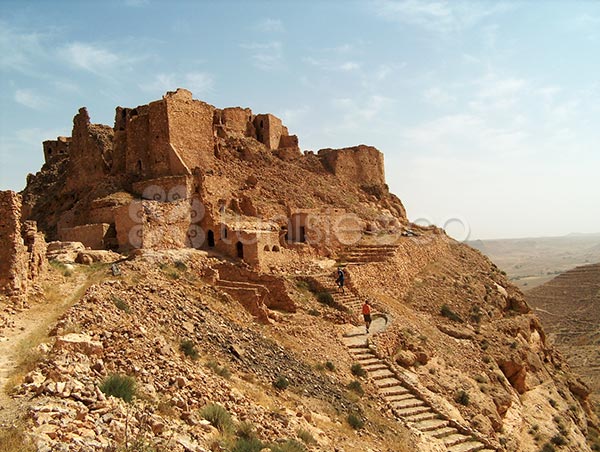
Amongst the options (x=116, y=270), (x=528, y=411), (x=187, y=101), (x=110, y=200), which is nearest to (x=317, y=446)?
(x=116, y=270)

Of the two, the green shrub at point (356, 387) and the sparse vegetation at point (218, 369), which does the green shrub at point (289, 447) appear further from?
the green shrub at point (356, 387)

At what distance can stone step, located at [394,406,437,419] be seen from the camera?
1145cm

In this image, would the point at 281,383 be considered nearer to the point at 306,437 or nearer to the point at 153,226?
the point at 306,437

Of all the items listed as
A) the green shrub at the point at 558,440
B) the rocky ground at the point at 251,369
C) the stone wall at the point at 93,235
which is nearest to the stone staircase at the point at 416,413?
the rocky ground at the point at 251,369

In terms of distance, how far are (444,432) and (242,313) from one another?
Result: 5.09m

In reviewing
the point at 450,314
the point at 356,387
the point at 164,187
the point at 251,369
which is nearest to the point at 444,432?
the point at 356,387

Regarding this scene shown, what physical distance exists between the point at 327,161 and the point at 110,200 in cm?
1514

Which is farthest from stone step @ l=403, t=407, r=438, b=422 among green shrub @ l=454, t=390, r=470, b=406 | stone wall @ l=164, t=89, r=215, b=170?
stone wall @ l=164, t=89, r=215, b=170

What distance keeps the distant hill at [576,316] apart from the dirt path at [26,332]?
2543cm

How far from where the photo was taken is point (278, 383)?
384 inches

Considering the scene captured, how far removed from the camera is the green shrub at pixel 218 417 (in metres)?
6.84

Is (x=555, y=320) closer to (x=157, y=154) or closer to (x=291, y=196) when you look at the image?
(x=291, y=196)

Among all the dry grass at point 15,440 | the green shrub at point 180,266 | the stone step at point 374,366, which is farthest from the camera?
the green shrub at point 180,266

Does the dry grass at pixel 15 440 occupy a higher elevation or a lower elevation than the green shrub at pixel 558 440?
higher
